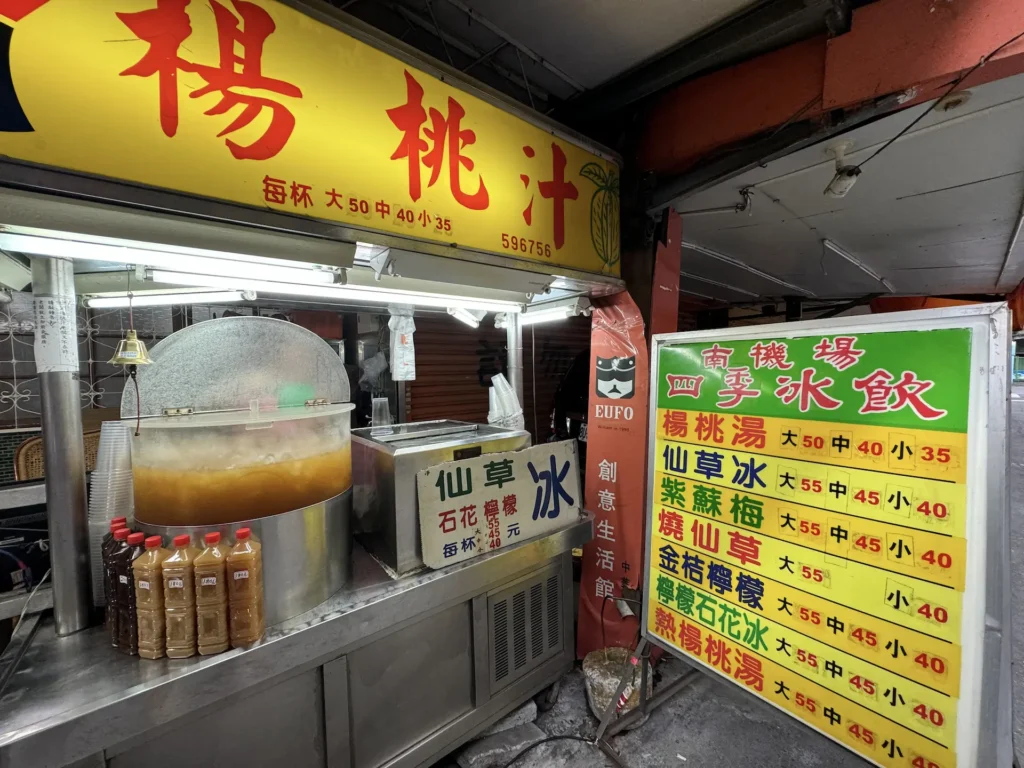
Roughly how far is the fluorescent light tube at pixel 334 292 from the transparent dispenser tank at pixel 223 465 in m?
0.66

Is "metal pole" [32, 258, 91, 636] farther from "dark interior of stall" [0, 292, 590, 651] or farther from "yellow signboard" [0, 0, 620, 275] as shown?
"yellow signboard" [0, 0, 620, 275]

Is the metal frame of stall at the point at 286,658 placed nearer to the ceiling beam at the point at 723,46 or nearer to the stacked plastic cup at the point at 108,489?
the stacked plastic cup at the point at 108,489

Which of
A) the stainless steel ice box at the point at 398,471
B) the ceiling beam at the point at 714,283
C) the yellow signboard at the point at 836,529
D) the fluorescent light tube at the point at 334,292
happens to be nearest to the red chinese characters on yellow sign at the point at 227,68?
the fluorescent light tube at the point at 334,292

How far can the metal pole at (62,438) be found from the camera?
62.9 inches

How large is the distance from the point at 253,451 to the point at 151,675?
84 cm

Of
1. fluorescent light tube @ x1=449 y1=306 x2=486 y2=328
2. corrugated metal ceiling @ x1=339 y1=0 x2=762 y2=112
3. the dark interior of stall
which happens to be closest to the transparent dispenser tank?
the dark interior of stall

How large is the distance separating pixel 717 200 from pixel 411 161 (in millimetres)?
2398

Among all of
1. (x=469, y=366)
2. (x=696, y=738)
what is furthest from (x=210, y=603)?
(x=469, y=366)

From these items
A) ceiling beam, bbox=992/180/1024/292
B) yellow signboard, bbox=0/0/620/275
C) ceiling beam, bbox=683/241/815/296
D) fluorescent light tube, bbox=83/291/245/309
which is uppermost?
ceiling beam, bbox=992/180/1024/292

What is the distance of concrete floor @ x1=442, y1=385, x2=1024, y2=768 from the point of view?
2383 millimetres

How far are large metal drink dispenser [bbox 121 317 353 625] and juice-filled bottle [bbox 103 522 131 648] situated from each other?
3.3 inches

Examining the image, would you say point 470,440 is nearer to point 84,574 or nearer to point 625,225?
point 84,574

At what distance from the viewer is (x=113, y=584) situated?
1.64 m

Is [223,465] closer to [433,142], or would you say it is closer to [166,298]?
[166,298]
